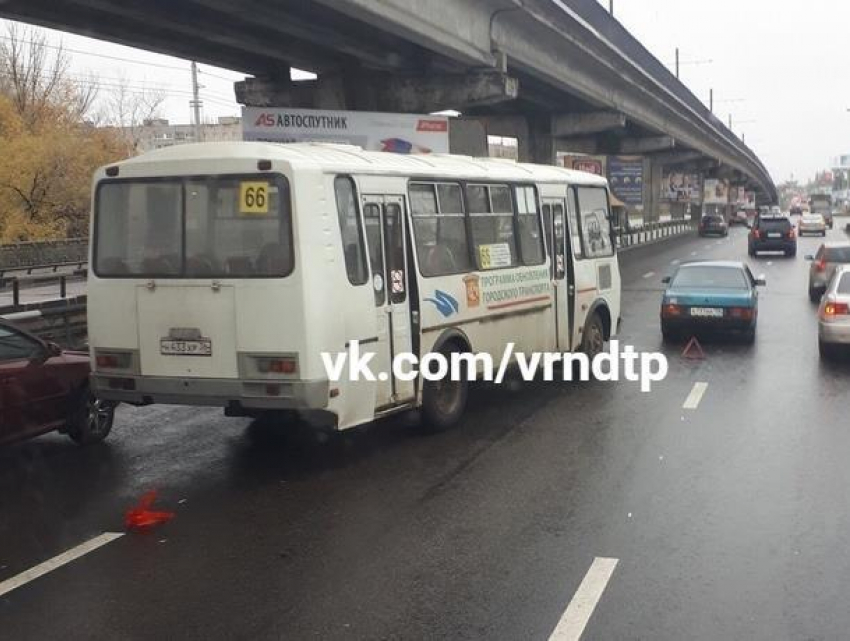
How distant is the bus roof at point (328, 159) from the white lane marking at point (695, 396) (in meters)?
3.56

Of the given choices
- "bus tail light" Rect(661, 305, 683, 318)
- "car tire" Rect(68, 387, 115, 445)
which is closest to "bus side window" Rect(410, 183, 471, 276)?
"car tire" Rect(68, 387, 115, 445)

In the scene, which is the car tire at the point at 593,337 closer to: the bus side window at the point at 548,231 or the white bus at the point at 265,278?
the bus side window at the point at 548,231

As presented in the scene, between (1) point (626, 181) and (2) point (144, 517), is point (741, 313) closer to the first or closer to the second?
(2) point (144, 517)

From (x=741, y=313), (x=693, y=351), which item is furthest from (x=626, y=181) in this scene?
(x=693, y=351)

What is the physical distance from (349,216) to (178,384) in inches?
85.0

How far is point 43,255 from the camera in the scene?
3678cm

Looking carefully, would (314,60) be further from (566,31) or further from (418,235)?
(418,235)

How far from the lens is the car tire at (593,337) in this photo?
43.7 ft

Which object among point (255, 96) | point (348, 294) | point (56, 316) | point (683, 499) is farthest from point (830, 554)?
point (255, 96)

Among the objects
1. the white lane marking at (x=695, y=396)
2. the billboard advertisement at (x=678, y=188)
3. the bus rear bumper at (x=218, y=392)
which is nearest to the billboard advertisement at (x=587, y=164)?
the white lane marking at (x=695, y=396)

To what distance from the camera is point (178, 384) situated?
8102 millimetres

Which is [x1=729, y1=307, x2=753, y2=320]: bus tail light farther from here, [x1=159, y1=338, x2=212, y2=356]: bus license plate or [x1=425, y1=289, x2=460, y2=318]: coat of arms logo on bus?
[x1=159, y1=338, x2=212, y2=356]: bus license plate

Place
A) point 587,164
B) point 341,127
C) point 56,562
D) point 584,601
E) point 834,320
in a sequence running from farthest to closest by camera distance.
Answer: point 587,164, point 341,127, point 834,320, point 56,562, point 584,601

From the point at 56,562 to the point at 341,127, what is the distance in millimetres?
16545
